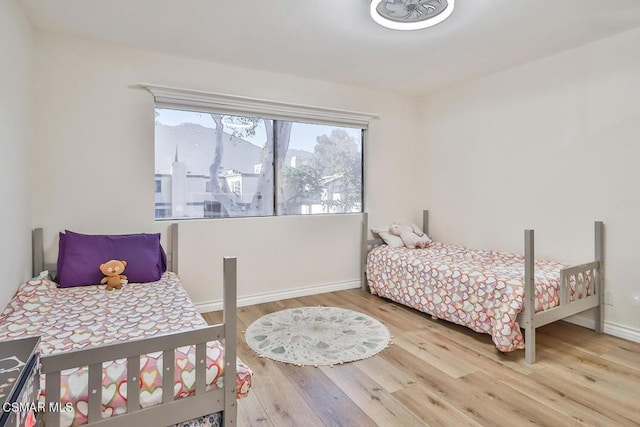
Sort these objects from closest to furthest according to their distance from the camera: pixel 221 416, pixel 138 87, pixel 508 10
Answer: pixel 221 416 → pixel 508 10 → pixel 138 87

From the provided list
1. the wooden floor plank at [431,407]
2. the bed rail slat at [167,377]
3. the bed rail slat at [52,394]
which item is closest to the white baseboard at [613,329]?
the wooden floor plank at [431,407]

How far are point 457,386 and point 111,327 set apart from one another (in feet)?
6.28

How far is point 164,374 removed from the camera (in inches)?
51.4

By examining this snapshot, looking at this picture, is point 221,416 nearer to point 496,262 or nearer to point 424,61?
point 496,262

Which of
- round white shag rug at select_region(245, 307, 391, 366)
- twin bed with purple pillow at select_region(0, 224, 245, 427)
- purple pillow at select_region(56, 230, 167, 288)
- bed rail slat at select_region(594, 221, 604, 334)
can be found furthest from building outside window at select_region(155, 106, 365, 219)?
bed rail slat at select_region(594, 221, 604, 334)

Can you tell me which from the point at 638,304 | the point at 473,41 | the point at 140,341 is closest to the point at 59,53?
the point at 140,341

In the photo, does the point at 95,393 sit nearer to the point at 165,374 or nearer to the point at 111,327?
the point at 165,374

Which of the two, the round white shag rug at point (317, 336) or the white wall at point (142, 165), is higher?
the white wall at point (142, 165)

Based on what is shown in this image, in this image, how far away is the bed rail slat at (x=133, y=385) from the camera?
1261 millimetres

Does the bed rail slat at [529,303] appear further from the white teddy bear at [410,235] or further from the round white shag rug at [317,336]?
the white teddy bear at [410,235]

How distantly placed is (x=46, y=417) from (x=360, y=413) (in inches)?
52.4

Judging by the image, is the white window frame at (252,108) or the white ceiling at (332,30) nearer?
the white ceiling at (332,30)

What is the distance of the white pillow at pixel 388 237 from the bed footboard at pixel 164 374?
9.45 ft

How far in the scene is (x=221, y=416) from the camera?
1407 mm
